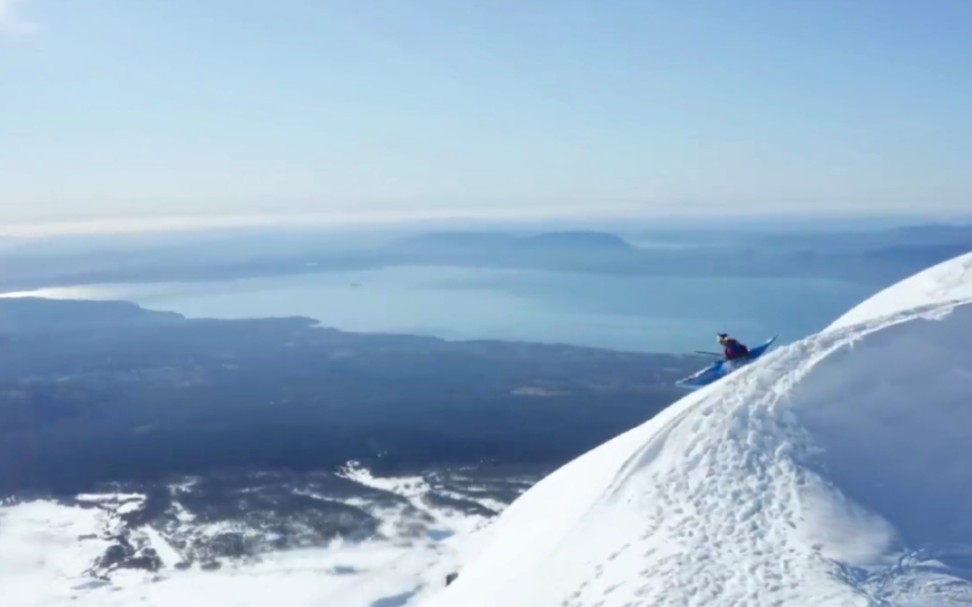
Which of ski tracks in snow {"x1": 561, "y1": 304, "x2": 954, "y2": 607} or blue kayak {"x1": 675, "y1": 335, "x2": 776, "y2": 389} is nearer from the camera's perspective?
ski tracks in snow {"x1": 561, "y1": 304, "x2": 954, "y2": 607}

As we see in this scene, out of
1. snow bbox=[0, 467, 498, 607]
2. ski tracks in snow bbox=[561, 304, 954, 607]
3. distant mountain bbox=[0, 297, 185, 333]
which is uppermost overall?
ski tracks in snow bbox=[561, 304, 954, 607]

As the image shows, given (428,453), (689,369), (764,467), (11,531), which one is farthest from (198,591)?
(689,369)

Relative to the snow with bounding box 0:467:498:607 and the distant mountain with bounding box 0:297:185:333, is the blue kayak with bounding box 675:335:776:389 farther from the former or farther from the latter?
the distant mountain with bounding box 0:297:185:333

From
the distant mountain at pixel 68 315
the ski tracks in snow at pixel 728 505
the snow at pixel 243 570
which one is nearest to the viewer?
the ski tracks in snow at pixel 728 505

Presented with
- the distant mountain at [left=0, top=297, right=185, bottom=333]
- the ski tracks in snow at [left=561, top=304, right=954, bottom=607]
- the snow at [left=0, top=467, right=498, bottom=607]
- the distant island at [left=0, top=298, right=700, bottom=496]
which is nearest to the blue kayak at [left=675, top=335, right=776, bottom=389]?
the ski tracks in snow at [left=561, top=304, right=954, bottom=607]

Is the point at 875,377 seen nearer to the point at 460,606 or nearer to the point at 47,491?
the point at 460,606

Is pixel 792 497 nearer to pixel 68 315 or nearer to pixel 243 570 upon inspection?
pixel 243 570

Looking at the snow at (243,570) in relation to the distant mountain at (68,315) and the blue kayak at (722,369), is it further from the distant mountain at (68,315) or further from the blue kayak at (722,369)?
the distant mountain at (68,315)

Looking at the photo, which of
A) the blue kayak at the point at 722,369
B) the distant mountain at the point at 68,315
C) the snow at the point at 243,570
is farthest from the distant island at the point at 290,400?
the blue kayak at the point at 722,369
